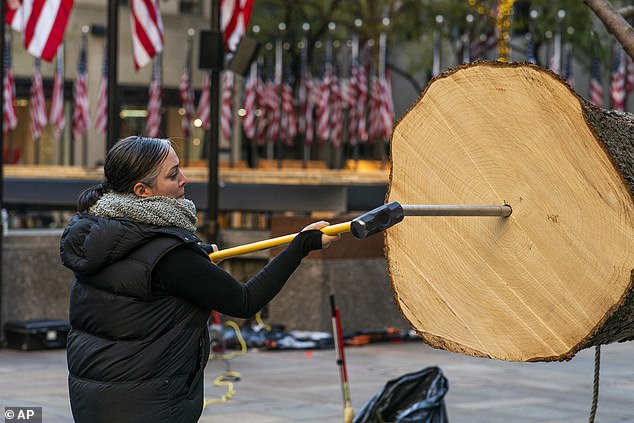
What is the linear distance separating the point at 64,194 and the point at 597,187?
22.6m

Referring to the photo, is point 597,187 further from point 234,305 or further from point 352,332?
point 352,332

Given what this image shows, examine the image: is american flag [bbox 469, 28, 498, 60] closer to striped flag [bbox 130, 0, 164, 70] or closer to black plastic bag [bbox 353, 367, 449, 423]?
striped flag [bbox 130, 0, 164, 70]

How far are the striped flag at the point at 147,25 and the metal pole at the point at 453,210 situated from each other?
41.0ft

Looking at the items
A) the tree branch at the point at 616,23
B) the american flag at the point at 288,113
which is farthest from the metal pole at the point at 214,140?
the american flag at the point at 288,113

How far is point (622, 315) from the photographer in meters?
4.84

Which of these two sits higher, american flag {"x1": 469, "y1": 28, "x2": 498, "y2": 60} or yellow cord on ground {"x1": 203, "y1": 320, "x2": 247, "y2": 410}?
american flag {"x1": 469, "y1": 28, "x2": 498, "y2": 60}

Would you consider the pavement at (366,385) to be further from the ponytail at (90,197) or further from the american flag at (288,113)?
the american flag at (288,113)

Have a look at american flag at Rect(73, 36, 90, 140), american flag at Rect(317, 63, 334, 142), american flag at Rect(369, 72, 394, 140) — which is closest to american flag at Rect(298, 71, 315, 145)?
american flag at Rect(317, 63, 334, 142)

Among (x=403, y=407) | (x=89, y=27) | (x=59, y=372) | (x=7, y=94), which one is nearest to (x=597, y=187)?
(x=403, y=407)

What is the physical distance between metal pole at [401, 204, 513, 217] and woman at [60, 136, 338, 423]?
0.29 m

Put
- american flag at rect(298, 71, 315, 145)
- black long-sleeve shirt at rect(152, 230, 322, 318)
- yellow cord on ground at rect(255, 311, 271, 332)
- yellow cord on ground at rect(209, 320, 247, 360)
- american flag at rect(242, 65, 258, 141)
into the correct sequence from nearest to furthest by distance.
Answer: black long-sleeve shirt at rect(152, 230, 322, 318)
yellow cord on ground at rect(209, 320, 247, 360)
yellow cord on ground at rect(255, 311, 271, 332)
american flag at rect(242, 65, 258, 141)
american flag at rect(298, 71, 315, 145)

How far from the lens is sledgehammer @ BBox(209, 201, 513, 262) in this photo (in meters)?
4.13

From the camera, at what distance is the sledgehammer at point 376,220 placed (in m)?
4.13

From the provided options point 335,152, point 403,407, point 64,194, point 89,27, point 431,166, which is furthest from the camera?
point 335,152
